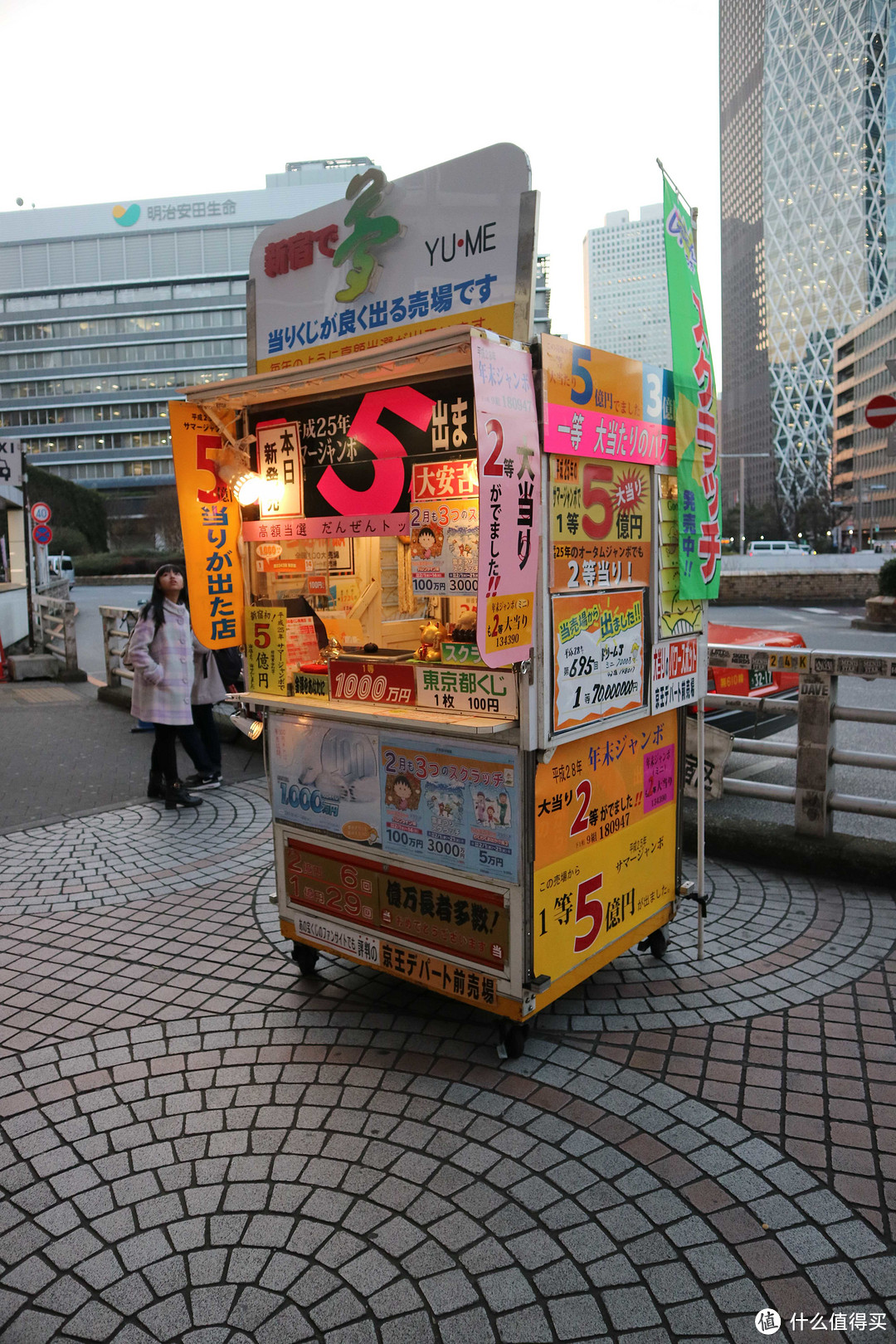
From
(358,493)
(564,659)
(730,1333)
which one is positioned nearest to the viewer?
(730,1333)

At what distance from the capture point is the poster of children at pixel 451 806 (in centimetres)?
331

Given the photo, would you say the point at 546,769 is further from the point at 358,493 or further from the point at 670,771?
the point at 358,493

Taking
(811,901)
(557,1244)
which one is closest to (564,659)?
(557,1244)

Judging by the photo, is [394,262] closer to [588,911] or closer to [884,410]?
[588,911]

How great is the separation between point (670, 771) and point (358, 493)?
2026 mm

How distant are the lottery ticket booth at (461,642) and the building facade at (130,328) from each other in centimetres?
9295

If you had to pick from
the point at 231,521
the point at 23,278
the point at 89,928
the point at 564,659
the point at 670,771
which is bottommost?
the point at 89,928

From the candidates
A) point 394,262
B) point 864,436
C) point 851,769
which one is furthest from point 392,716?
point 864,436

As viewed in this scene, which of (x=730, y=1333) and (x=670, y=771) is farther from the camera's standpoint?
(x=670, y=771)

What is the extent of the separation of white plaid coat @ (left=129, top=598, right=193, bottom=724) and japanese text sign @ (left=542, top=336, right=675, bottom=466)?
4.65 m

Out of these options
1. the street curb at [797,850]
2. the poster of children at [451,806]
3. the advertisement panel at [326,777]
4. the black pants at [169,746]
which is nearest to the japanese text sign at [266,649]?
the advertisement panel at [326,777]

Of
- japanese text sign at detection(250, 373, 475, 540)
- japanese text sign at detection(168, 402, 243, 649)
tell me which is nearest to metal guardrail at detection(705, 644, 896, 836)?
japanese text sign at detection(250, 373, 475, 540)

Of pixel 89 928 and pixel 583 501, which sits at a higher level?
pixel 583 501

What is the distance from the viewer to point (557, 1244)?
7.97ft
